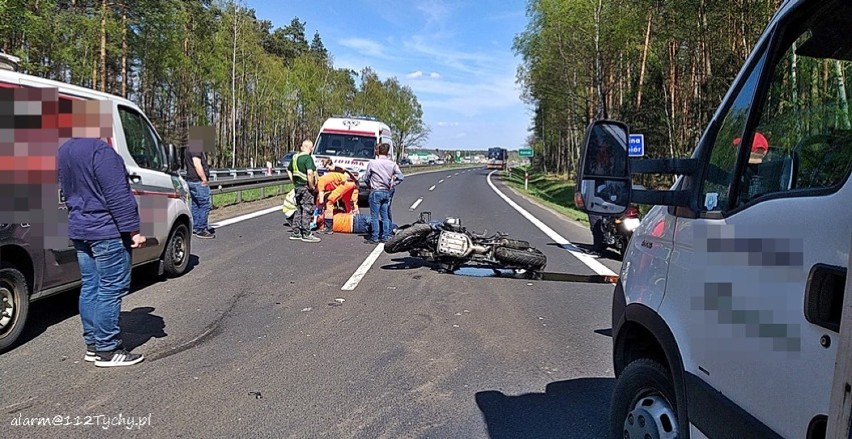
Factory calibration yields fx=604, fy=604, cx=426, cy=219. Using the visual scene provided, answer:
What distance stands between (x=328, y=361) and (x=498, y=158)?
77618mm

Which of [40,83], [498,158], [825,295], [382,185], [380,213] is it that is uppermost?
[498,158]

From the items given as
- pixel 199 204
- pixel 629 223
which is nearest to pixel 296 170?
pixel 199 204

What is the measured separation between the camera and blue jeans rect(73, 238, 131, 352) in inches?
174

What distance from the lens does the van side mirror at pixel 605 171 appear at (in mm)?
2557

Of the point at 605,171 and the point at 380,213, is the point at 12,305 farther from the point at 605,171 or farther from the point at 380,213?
the point at 380,213

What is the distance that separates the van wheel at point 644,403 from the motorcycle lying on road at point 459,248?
16.3 ft

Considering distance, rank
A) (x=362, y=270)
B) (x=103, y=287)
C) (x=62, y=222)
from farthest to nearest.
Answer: (x=362, y=270)
(x=62, y=222)
(x=103, y=287)

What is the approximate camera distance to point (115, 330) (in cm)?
455

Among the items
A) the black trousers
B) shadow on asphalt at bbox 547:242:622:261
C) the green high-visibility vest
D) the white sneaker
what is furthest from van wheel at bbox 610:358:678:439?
the green high-visibility vest

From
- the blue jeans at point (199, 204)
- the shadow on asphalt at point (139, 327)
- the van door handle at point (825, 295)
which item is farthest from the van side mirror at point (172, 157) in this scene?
the van door handle at point (825, 295)

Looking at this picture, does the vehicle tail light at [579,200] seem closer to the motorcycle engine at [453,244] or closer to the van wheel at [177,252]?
the motorcycle engine at [453,244]

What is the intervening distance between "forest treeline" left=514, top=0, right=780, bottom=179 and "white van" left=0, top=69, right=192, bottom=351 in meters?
11.5

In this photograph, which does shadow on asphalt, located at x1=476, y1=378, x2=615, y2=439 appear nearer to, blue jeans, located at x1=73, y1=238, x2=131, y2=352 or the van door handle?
the van door handle

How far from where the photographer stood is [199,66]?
42.7 metres
